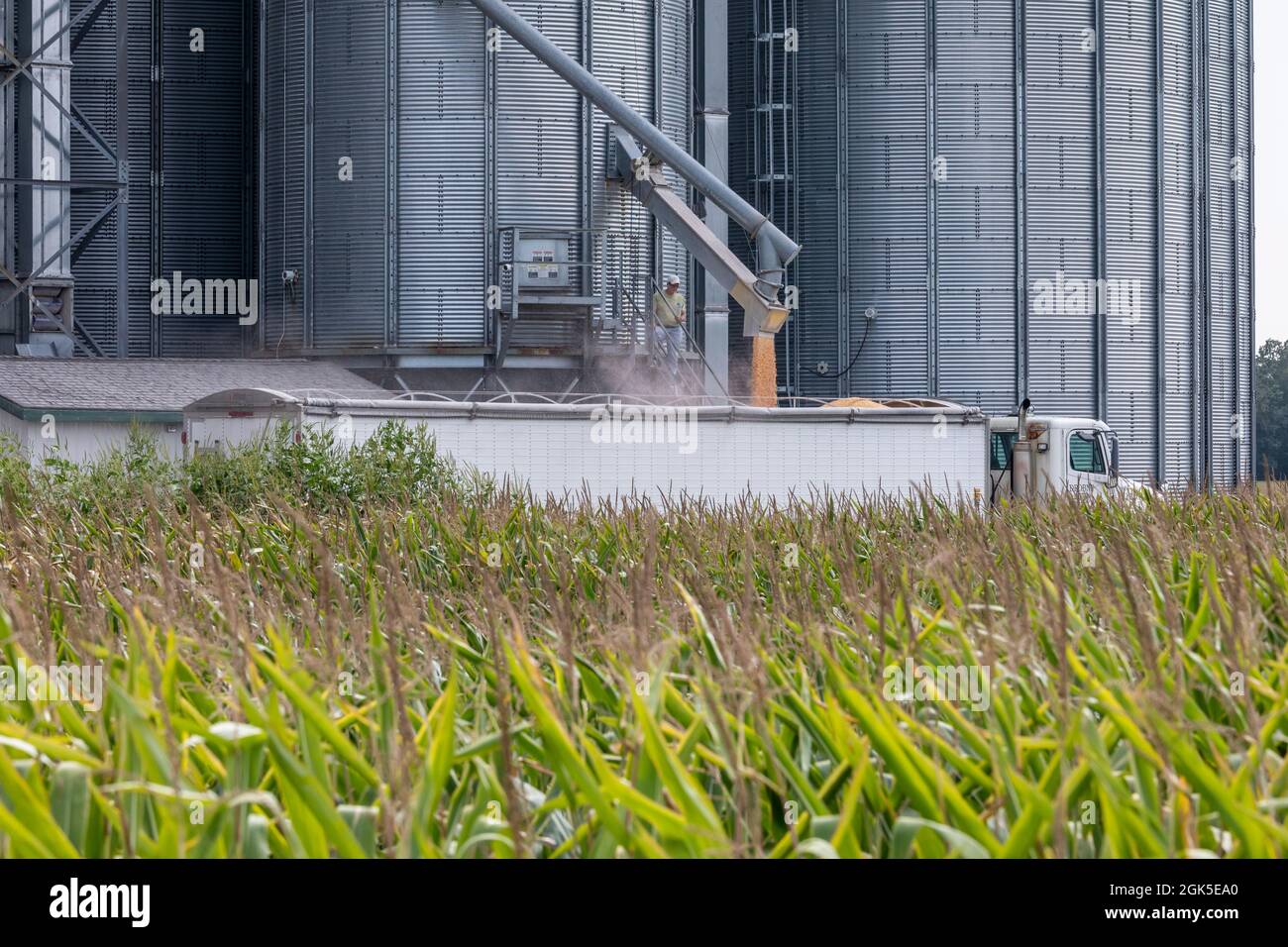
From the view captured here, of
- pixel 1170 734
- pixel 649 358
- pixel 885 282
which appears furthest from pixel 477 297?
pixel 1170 734

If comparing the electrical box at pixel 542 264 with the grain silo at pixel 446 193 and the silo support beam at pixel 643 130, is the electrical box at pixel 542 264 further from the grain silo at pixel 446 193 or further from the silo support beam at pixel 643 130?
the silo support beam at pixel 643 130

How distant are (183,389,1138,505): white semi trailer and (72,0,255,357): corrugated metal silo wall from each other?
16.9 metres

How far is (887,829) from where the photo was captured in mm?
4246

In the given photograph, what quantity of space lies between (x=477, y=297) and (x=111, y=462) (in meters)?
19.2

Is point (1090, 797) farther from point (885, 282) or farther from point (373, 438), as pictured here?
point (885, 282)

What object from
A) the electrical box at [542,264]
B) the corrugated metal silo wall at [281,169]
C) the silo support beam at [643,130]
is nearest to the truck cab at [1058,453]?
the silo support beam at [643,130]

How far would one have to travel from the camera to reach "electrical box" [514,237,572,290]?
125 ft

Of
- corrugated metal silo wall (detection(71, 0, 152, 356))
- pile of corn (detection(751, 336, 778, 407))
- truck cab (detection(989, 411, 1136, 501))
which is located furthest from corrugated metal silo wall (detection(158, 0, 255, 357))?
truck cab (detection(989, 411, 1136, 501))

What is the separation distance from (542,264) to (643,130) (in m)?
3.51

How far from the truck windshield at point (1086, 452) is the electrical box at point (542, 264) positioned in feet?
37.2

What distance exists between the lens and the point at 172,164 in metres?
44.0

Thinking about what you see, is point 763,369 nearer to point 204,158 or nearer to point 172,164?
point 204,158

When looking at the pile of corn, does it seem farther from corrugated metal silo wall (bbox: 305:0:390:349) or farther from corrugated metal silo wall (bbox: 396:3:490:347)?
corrugated metal silo wall (bbox: 305:0:390:349)
